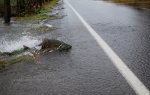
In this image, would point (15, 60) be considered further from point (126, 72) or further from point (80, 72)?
point (126, 72)

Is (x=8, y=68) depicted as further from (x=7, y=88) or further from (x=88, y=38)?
(x=88, y=38)

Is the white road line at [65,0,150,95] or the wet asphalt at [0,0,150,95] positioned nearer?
the white road line at [65,0,150,95]

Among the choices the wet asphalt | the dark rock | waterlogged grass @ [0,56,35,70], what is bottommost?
the dark rock

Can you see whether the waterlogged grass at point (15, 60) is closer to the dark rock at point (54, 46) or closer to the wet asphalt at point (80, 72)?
the wet asphalt at point (80, 72)

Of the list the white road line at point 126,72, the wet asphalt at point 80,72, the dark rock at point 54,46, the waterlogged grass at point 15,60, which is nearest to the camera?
the white road line at point 126,72

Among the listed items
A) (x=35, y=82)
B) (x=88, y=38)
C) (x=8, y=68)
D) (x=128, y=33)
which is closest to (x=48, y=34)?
(x=88, y=38)

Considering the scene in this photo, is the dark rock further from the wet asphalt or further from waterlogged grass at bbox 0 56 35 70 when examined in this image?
waterlogged grass at bbox 0 56 35 70

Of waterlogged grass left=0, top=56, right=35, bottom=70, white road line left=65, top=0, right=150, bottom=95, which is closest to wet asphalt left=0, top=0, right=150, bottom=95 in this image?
white road line left=65, top=0, right=150, bottom=95

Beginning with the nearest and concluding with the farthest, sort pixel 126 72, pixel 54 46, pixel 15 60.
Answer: pixel 126 72
pixel 15 60
pixel 54 46

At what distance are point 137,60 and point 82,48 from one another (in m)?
1.62

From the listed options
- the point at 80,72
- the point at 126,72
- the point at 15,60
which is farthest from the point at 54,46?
the point at 126,72

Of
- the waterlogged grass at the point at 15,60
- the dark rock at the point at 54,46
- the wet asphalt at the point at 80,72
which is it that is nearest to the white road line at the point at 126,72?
the wet asphalt at the point at 80,72

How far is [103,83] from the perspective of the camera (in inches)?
182

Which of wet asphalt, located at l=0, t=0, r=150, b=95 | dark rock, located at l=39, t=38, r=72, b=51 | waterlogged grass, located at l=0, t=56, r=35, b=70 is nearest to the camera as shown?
wet asphalt, located at l=0, t=0, r=150, b=95
